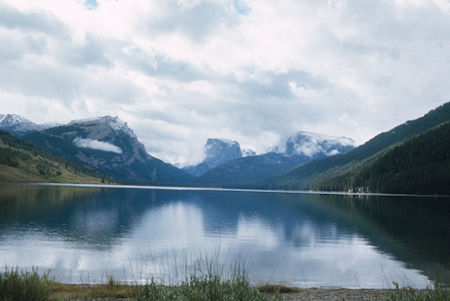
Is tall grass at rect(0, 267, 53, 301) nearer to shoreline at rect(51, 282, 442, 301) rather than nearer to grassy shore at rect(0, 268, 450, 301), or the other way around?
grassy shore at rect(0, 268, 450, 301)

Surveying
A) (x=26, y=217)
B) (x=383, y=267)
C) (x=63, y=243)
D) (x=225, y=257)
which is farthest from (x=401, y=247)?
(x=26, y=217)

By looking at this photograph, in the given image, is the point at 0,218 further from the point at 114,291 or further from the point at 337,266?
the point at 337,266

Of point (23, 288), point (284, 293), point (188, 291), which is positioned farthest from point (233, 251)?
point (23, 288)

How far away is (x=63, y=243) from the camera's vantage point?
42844 mm

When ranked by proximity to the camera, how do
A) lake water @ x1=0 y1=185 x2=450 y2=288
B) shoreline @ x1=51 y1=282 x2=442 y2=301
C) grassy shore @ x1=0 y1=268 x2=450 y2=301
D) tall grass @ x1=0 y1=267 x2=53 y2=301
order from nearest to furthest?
grassy shore @ x1=0 y1=268 x2=450 y2=301 → tall grass @ x1=0 y1=267 x2=53 y2=301 → shoreline @ x1=51 y1=282 x2=442 y2=301 → lake water @ x1=0 y1=185 x2=450 y2=288

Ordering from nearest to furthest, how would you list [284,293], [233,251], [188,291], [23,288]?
[188,291], [23,288], [284,293], [233,251]

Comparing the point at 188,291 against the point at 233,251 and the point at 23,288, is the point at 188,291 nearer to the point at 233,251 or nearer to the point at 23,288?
the point at 23,288

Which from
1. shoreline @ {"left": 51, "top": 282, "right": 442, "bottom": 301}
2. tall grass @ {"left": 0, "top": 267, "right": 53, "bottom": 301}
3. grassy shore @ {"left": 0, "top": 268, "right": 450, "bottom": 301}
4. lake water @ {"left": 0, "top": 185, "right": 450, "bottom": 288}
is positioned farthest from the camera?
Answer: lake water @ {"left": 0, "top": 185, "right": 450, "bottom": 288}

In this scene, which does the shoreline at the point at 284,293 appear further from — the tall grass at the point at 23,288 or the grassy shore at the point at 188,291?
the tall grass at the point at 23,288

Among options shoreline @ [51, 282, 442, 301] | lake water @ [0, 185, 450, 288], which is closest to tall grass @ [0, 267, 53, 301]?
shoreline @ [51, 282, 442, 301]

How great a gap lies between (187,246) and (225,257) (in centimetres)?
883

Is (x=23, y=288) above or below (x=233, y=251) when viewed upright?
above

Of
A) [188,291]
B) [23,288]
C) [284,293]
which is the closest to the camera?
[188,291]

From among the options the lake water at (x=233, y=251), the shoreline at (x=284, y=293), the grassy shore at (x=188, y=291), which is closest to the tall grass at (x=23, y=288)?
the grassy shore at (x=188, y=291)
